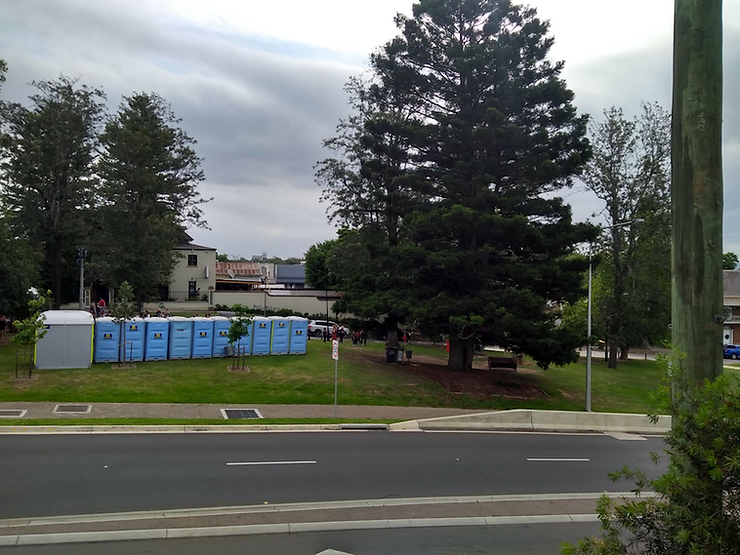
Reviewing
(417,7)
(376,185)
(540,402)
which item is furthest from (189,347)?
(417,7)

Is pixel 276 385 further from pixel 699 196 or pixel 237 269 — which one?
pixel 237 269

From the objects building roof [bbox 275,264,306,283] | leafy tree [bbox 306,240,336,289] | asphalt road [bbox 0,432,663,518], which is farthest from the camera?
building roof [bbox 275,264,306,283]

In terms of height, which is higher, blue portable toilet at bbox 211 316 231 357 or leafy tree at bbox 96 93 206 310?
leafy tree at bbox 96 93 206 310

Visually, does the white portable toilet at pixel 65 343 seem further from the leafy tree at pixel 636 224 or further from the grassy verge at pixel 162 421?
the leafy tree at pixel 636 224

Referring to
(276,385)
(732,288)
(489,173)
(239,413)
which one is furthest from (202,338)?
(732,288)

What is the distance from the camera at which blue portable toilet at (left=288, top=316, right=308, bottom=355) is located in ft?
98.6

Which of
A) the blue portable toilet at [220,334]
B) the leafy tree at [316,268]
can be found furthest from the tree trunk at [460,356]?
the leafy tree at [316,268]

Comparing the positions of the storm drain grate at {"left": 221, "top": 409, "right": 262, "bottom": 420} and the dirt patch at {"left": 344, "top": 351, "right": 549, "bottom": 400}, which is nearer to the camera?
the storm drain grate at {"left": 221, "top": 409, "right": 262, "bottom": 420}

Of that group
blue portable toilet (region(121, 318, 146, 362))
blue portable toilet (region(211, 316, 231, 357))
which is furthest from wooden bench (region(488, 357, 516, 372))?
blue portable toilet (region(121, 318, 146, 362))

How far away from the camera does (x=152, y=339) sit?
2627cm

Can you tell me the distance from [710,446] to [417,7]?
96.4ft

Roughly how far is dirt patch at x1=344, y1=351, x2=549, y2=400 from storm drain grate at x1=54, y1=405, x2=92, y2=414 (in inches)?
565

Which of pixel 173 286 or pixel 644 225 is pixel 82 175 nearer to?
pixel 173 286

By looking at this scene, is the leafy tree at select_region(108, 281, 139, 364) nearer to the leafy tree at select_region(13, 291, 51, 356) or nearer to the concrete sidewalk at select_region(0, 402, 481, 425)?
the leafy tree at select_region(13, 291, 51, 356)
